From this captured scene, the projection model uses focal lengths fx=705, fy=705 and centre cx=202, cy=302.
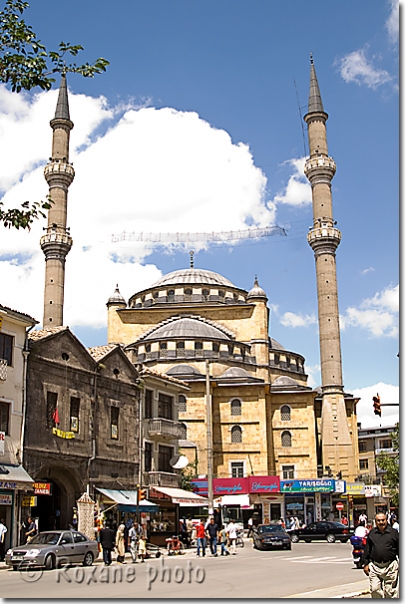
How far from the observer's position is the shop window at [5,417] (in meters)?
23.1

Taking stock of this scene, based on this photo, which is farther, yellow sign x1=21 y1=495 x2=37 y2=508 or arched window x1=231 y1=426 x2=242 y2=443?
arched window x1=231 y1=426 x2=242 y2=443

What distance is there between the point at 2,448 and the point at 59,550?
5.46 meters

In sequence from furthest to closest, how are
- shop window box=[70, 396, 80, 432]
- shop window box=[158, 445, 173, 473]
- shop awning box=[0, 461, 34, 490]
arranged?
1. shop window box=[158, 445, 173, 473]
2. shop window box=[70, 396, 80, 432]
3. shop awning box=[0, 461, 34, 490]

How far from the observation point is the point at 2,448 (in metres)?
22.5

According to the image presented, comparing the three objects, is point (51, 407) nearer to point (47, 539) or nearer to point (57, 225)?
point (47, 539)

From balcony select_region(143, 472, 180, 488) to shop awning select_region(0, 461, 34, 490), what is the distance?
8.16 metres

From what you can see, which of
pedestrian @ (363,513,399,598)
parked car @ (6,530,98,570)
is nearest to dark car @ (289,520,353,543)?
parked car @ (6,530,98,570)

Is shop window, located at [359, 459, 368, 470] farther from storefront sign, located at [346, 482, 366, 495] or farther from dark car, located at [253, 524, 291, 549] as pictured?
dark car, located at [253, 524, 291, 549]

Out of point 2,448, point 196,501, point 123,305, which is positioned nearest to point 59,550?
point 2,448

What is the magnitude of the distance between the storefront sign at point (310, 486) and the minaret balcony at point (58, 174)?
25.9 metres

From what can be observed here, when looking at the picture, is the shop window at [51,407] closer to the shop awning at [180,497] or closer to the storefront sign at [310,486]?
the shop awning at [180,497]

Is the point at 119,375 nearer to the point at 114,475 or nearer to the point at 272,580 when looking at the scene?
the point at 114,475

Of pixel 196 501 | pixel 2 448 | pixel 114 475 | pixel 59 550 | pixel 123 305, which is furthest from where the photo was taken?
pixel 123 305

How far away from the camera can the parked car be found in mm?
17391
